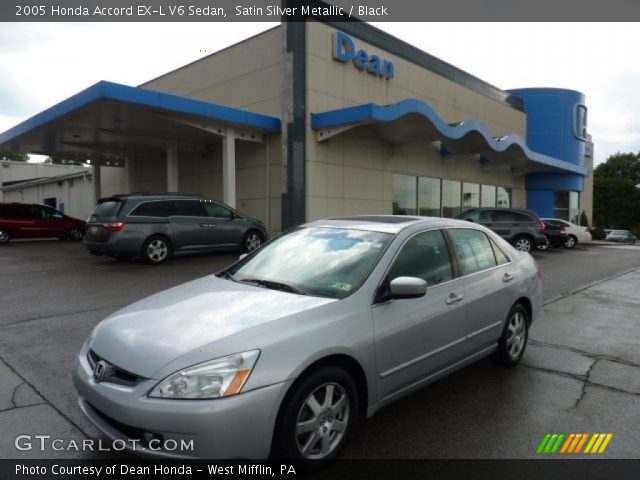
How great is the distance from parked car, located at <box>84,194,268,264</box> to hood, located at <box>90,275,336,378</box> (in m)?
7.74

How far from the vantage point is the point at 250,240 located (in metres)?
13.1

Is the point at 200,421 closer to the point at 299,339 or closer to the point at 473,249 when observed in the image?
the point at 299,339

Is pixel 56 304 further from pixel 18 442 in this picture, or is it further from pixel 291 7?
pixel 291 7

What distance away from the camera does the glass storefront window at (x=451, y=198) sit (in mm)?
22230

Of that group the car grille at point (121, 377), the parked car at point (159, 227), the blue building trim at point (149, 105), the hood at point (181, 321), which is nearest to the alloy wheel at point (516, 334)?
the hood at point (181, 321)

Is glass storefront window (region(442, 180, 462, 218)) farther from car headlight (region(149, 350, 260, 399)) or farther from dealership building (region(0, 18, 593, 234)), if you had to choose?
car headlight (region(149, 350, 260, 399))

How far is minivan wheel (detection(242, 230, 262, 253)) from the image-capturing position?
42.3ft

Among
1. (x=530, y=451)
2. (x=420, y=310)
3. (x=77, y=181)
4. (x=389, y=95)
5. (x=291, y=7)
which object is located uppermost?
(x=291, y=7)

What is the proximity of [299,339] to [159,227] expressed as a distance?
Result: 929 centimetres

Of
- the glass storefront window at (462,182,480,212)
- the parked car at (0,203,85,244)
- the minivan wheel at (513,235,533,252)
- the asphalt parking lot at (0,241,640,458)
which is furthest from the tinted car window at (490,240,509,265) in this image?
the glass storefront window at (462,182,480,212)

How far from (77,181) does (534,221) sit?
2565 cm

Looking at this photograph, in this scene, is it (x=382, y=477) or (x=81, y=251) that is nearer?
(x=382, y=477)

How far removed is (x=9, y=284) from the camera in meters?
8.62

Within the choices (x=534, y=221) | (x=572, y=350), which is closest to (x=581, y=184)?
(x=534, y=221)
